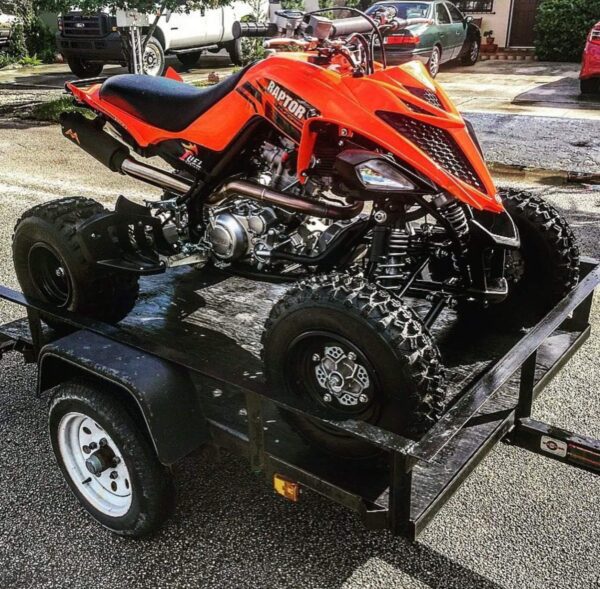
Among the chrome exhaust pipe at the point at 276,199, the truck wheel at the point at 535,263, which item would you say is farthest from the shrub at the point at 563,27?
the chrome exhaust pipe at the point at 276,199

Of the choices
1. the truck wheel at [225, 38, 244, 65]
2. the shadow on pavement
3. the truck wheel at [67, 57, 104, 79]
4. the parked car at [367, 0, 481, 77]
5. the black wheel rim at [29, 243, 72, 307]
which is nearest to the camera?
the black wheel rim at [29, 243, 72, 307]

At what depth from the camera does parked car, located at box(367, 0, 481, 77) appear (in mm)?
14570

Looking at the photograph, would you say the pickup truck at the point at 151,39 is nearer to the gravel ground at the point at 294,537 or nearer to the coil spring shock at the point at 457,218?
the coil spring shock at the point at 457,218

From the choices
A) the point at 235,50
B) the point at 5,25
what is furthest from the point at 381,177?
the point at 5,25

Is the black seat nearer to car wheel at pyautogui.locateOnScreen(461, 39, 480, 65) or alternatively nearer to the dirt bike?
the dirt bike

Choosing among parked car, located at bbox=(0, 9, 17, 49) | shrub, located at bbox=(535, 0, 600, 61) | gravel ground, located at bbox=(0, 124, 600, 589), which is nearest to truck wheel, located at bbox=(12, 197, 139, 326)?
gravel ground, located at bbox=(0, 124, 600, 589)

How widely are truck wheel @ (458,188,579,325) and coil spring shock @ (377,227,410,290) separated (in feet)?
1.89

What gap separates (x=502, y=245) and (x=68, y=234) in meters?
2.10

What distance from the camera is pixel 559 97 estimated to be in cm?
1308

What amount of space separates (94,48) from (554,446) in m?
14.1

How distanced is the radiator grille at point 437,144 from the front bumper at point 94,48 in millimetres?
12567

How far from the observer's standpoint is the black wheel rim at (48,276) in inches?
154

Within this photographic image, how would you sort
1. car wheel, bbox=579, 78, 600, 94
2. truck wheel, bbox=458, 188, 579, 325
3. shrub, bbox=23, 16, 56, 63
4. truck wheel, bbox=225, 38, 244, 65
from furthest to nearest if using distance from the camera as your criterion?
1. shrub, bbox=23, 16, 56, 63
2. truck wheel, bbox=225, 38, 244, 65
3. car wheel, bbox=579, 78, 600, 94
4. truck wheel, bbox=458, 188, 579, 325

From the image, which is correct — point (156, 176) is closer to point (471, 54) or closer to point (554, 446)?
point (554, 446)
